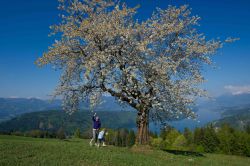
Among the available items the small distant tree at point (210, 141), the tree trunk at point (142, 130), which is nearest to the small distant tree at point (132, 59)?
the tree trunk at point (142, 130)

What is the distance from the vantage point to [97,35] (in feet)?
102

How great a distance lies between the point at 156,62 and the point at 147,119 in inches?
273

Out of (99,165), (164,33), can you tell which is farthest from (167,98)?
(99,165)

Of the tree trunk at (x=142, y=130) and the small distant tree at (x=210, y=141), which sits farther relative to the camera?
the small distant tree at (x=210, y=141)

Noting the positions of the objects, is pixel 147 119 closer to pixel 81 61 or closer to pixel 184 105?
pixel 184 105

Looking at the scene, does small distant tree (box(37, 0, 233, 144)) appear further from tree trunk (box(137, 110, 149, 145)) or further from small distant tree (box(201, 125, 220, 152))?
small distant tree (box(201, 125, 220, 152))

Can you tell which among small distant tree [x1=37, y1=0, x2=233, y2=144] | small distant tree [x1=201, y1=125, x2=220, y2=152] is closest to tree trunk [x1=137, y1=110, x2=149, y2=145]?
small distant tree [x1=37, y1=0, x2=233, y2=144]

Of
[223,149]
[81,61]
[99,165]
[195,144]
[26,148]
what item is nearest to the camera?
[99,165]

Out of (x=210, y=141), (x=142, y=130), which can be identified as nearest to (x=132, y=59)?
(x=142, y=130)

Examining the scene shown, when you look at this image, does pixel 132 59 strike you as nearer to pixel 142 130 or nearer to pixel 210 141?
pixel 142 130

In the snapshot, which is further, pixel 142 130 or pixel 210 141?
pixel 210 141

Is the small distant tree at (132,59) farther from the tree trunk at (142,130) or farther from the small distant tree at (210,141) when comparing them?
the small distant tree at (210,141)

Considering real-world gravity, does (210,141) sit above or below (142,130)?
below

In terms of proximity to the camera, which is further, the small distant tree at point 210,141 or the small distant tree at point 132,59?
the small distant tree at point 210,141
